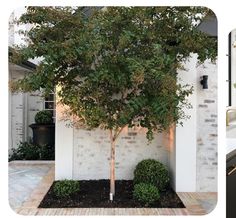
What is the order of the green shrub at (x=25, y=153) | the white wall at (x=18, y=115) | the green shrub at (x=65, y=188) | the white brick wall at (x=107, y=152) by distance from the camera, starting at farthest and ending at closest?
the white wall at (x=18, y=115), the green shrub at (x=25, y=153), the white brick wall at (x=107, y=152), the green shrub at (x=65, y=188)

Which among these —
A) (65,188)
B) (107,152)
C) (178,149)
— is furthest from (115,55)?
(65,188)

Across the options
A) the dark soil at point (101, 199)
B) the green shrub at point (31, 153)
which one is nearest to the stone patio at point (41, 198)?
the dark soil at point (101, 199)

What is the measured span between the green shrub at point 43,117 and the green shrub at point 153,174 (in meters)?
2.33

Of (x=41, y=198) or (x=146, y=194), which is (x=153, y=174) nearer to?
Answer: (x=146, y=194)

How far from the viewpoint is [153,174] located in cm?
424

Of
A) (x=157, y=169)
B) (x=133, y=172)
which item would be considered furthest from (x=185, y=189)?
(x=133, y=172)

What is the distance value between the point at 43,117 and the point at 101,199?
2553mm

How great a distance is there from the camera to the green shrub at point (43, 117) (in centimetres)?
628

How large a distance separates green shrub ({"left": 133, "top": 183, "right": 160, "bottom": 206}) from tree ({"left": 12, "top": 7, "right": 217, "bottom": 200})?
54cm

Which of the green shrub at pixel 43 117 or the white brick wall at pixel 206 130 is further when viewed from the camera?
the green shrub at pixel 43 117

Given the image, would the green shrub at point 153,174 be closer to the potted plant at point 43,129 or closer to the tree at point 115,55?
the tree at point 115,55

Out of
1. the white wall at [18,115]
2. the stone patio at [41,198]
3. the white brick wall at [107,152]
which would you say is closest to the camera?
the stone patio at [41,198]

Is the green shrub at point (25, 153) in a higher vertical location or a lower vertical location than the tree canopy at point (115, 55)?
lower

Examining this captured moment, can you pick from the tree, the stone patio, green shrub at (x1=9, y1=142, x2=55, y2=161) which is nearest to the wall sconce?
the tree
